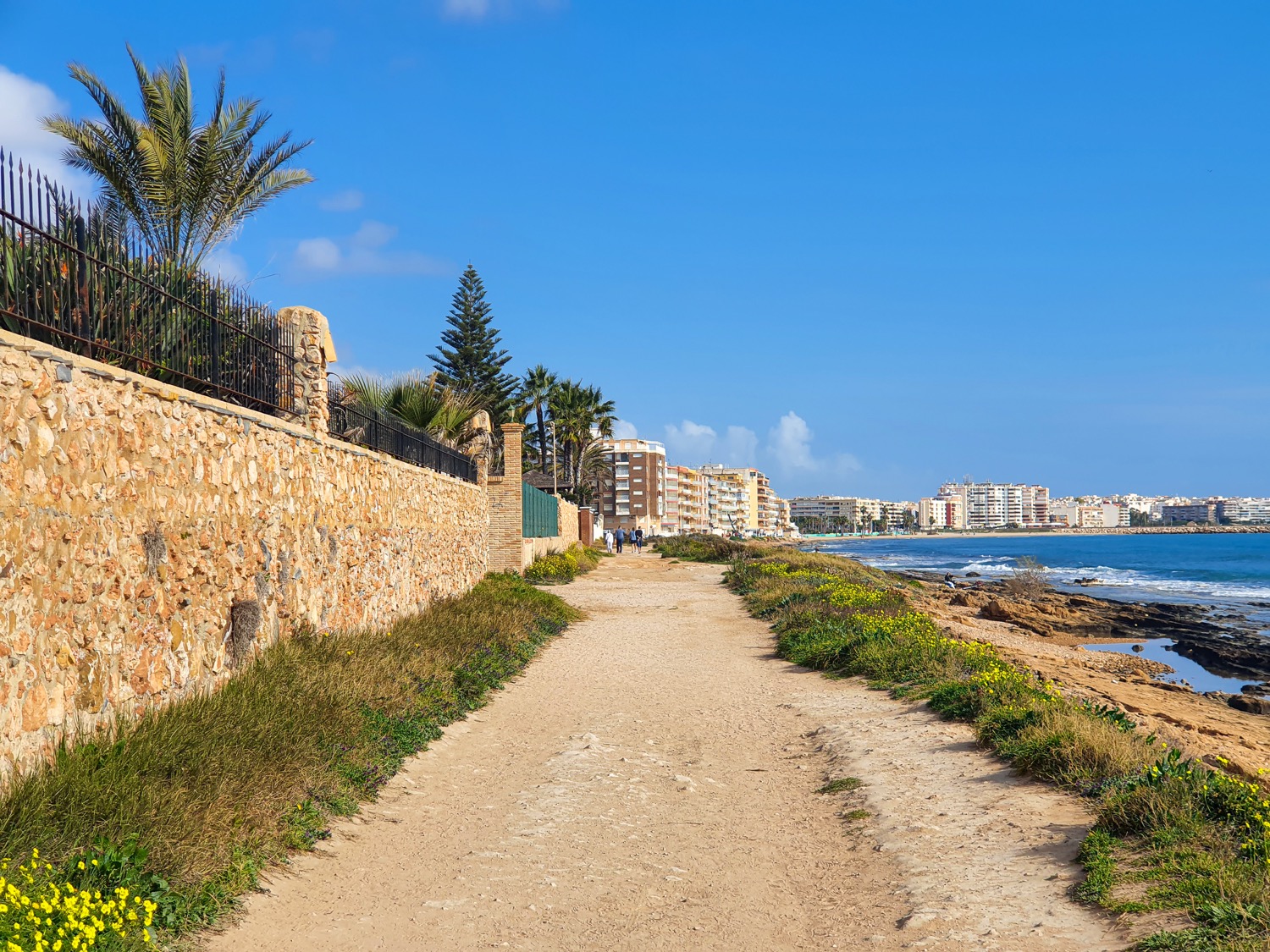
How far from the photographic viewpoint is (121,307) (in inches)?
267

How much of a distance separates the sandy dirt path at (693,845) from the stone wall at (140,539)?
5.49 ft

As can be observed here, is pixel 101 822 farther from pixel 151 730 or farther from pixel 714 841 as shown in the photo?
pixel 714 841

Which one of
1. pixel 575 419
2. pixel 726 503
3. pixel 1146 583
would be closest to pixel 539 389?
pixel 575 419

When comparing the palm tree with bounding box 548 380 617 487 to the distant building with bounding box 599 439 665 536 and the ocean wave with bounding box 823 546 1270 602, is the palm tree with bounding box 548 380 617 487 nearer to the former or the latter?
the ocean wave with bounding box 823 546 1270 602

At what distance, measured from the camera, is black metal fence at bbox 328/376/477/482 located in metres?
12.6

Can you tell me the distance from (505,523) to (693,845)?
69.0ft

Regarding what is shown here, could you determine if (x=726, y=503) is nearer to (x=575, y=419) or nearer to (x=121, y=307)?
(x=575, y=419)

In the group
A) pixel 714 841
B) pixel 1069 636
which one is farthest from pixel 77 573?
pixel 1069 636

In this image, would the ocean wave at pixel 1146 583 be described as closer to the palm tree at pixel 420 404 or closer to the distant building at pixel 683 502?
the palm tree at pixel 420 404

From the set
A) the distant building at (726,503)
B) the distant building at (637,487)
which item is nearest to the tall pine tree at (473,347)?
the distant building at (637,487)

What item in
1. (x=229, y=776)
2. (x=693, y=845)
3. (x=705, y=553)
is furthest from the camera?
(x=705, y=553)

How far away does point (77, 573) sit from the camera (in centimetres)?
555

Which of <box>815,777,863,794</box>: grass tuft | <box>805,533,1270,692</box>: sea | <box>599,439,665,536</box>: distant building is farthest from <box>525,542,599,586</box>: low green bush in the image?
<box>599,439,665,536</box>: distant building

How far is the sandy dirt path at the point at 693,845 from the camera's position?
15.7 feet
